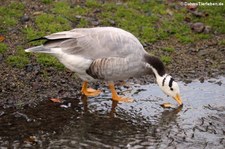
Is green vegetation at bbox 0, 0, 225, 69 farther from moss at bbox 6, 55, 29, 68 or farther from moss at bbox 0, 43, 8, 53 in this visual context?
moss at bbox 6, 55, 29, 68

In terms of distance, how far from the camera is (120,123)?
7582mm

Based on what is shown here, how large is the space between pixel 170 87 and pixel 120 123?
4.30 ft

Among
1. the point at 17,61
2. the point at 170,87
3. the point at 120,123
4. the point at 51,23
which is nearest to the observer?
the point at 120,123

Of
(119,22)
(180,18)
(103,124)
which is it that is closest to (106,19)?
(119,22)

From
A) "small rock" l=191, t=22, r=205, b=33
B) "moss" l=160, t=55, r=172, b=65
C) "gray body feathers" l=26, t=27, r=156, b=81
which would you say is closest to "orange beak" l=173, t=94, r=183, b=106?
"gray body feathers" l=26, t=27, r=156, b=81

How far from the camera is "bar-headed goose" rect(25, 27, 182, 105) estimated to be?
7.93 meters

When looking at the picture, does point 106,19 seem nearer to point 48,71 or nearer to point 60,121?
point 48,71

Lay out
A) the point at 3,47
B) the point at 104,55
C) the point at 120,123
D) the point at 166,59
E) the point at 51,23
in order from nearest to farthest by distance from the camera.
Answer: the point at 120,123, the point at 104,55, the point at 3,47, the point at 166,59, the point at 51,23

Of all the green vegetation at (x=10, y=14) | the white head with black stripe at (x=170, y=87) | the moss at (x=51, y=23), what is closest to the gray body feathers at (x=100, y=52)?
the white head with black stripe at (x=170, y=87)

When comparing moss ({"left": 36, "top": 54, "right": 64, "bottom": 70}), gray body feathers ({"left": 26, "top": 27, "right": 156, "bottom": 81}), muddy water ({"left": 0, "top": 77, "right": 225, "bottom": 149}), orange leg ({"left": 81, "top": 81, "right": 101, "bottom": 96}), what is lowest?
muddy water ({"left": 0, "top": 77, "right": 225, "bottom": 149})

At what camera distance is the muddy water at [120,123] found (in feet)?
22.4

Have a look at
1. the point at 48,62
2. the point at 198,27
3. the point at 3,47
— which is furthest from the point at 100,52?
the point at 198,27

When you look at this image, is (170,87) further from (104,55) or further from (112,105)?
(104,55)

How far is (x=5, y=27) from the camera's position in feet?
34.0
